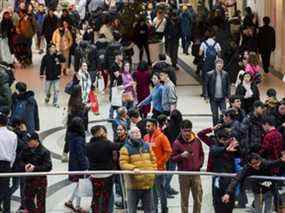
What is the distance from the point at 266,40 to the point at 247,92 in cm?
956

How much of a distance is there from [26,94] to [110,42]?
764 centimetres

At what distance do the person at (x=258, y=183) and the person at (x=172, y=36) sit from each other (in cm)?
1671

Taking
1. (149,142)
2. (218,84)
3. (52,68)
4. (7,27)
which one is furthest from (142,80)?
(7,27)

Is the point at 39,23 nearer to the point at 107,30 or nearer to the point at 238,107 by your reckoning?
the point at 107,30

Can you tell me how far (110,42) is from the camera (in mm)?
27250

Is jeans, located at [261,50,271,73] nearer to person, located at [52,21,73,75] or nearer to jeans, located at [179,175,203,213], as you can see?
person, located at [52,21,73,75]

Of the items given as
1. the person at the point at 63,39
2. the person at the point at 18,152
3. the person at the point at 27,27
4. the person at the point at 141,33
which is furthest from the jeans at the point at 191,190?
the person at the point at 27,27

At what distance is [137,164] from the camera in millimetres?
15023

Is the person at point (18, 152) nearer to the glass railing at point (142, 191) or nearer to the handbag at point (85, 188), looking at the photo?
the glass railing at point (142, 191)

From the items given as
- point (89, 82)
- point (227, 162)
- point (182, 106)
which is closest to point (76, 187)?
point (227, 162)

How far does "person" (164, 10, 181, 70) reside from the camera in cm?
3095

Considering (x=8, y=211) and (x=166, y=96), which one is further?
(x=166, y=96)

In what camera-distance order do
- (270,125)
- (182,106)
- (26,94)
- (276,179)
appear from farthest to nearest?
(182,106) → (26,94) → (270,125) → (276,179)

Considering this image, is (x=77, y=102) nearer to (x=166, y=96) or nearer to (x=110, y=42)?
(x=166, y=96)
